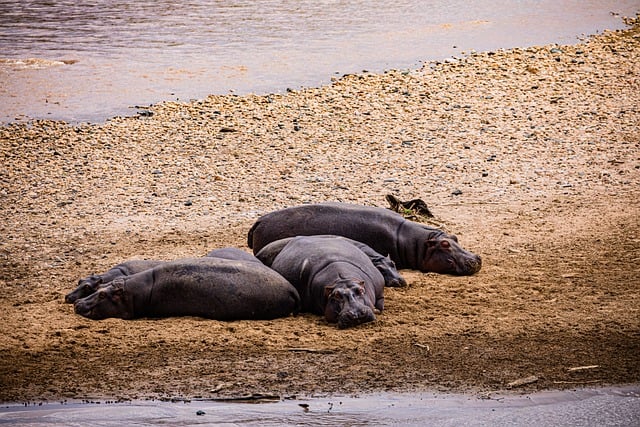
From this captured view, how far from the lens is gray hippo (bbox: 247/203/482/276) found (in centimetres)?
823

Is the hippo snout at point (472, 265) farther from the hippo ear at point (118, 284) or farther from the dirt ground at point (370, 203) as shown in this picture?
the hippo ear at point (118, 284)

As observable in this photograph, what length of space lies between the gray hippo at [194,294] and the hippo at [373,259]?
717mm

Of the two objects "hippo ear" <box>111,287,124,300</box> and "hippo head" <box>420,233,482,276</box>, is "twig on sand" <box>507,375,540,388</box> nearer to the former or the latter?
"hippo head" <box>420,233,482,276</box>

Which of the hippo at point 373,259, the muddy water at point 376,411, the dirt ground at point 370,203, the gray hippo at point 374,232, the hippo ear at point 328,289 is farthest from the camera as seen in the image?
the gray hippo at point 374,232

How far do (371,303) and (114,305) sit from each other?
5.81ft

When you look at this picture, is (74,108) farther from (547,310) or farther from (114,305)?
(547,310)

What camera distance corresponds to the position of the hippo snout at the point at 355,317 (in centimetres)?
684

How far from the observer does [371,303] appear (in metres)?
7.09

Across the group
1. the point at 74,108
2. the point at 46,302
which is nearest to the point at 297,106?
the point at 74,108

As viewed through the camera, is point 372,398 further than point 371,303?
No

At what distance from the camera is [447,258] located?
322 inches

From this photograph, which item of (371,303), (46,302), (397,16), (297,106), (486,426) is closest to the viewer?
(486,426)

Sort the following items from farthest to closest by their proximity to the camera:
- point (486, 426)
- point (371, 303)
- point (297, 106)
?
point (297, 106) → point (371, 303) → point (486, 426)

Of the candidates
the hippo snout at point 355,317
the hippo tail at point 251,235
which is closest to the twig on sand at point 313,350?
the hippo snout at point 355,317
